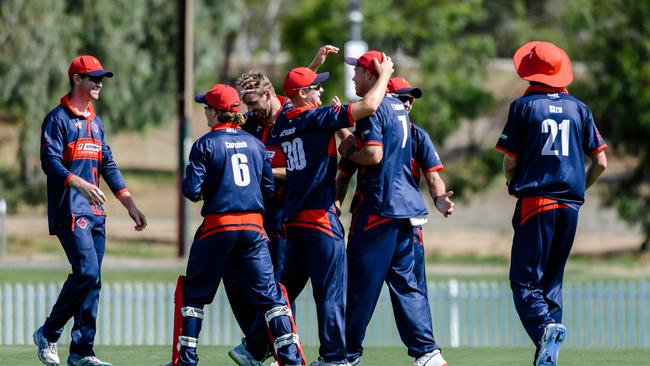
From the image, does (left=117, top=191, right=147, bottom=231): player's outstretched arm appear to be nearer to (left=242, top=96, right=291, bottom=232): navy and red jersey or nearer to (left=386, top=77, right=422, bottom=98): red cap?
(left=242, top=96, right=291, bottom=232): navy and red jersey

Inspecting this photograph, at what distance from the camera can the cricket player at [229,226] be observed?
8742 millimetres

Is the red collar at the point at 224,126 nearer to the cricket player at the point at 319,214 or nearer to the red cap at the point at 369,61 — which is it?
the cricket player at the point at 319,214

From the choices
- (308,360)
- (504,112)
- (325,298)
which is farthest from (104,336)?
(504,112)

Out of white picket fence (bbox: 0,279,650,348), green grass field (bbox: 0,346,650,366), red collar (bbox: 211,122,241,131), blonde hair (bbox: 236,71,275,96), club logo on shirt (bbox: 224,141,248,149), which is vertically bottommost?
white picket fence (bbox: 0,279,650,348)

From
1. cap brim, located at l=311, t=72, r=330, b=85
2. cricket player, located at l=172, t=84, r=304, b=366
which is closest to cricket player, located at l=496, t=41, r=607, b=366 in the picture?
cap brim, located at l=311, t=72, r=330, b=85

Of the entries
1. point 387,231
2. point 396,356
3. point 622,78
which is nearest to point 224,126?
point 387,231

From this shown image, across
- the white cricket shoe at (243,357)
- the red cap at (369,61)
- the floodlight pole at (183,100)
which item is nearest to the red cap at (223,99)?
the red cap at (369,61)

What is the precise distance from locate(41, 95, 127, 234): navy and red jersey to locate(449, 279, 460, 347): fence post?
7.60 metres

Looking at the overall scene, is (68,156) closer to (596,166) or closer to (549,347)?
(549,347)

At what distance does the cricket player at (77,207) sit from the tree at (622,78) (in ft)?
71.6

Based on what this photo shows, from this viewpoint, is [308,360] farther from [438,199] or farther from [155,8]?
[155,8]

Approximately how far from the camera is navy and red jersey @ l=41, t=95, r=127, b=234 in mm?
9461

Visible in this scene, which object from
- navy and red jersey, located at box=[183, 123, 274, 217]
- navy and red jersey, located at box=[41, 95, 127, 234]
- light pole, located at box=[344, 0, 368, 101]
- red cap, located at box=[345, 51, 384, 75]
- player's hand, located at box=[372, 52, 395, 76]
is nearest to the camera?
navy and red jersey, located at box=[183, 123, 274, 217]

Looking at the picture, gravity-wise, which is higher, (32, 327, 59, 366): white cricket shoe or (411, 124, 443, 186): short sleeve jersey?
(411, 124, 443, 186): short sleeve jersey
